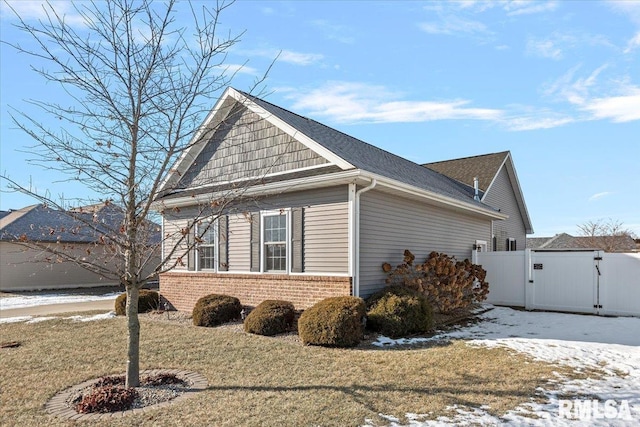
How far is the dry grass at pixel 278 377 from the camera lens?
4793mm

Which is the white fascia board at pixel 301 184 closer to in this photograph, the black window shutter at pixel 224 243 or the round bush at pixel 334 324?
the black window shutter at pixel 224 243

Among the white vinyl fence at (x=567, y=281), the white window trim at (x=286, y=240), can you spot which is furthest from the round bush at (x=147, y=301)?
the white vinyl fence at (x=567, y=281)

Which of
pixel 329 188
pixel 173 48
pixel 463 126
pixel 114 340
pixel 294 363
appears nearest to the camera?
pixel 173 48

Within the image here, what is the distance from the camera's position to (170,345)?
8305mm

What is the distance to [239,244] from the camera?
37.8 ft

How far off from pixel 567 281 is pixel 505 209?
813 centimetres

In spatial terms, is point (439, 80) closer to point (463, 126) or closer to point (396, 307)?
point (463, 126)

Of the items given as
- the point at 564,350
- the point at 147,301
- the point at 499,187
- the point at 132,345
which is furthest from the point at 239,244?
the point at 499,187

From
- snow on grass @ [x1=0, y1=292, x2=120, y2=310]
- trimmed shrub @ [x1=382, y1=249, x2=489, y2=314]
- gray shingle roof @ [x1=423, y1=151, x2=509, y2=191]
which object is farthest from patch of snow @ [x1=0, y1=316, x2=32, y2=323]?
gray shingle roof @ [x1=423, y1=151, x2=509, y2=191]

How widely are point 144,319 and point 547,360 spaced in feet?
→ 31.7

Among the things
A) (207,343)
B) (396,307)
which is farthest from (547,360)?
(207,343)

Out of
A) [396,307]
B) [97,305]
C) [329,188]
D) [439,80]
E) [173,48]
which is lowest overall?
[97,305]

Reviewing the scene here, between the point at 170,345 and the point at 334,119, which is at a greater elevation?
the point at 334,119

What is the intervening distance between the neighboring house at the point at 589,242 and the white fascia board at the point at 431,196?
25601mm
